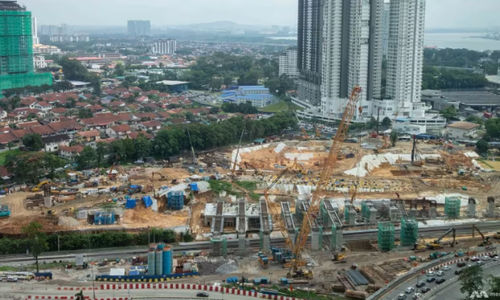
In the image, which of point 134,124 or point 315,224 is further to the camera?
point 134,124

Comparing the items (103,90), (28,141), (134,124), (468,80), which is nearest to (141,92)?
(103,90)

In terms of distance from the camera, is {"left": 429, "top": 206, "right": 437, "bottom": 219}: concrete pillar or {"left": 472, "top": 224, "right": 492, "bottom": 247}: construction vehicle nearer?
{"left": 472, "top": 224, "right": 492, "bottom": 247}: construction vehicle

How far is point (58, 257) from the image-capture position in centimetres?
1395

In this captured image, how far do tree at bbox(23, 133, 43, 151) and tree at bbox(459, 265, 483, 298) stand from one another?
59.3 feet

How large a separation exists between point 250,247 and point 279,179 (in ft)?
21.0

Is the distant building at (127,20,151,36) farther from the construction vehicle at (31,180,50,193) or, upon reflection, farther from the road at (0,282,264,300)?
the road at (0,282,264,300)

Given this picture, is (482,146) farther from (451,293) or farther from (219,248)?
(219,248)

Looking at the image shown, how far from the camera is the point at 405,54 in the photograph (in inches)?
1174

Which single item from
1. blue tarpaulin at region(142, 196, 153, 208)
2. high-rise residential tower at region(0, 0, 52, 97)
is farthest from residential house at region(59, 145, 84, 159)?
high-rise residential tower at region(0, 0, 52, 97)

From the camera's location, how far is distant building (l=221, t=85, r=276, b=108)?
38.2 m

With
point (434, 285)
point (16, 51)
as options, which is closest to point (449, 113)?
point (434, 285)

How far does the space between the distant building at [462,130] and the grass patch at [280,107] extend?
9656 millimetres

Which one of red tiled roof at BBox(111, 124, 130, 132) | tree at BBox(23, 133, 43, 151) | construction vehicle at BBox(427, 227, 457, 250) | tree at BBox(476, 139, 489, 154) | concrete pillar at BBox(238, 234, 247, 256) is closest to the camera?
concrete pillar at BBox(238, 234, 247, 256)

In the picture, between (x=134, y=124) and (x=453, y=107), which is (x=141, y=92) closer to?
(x=134, y=124)
